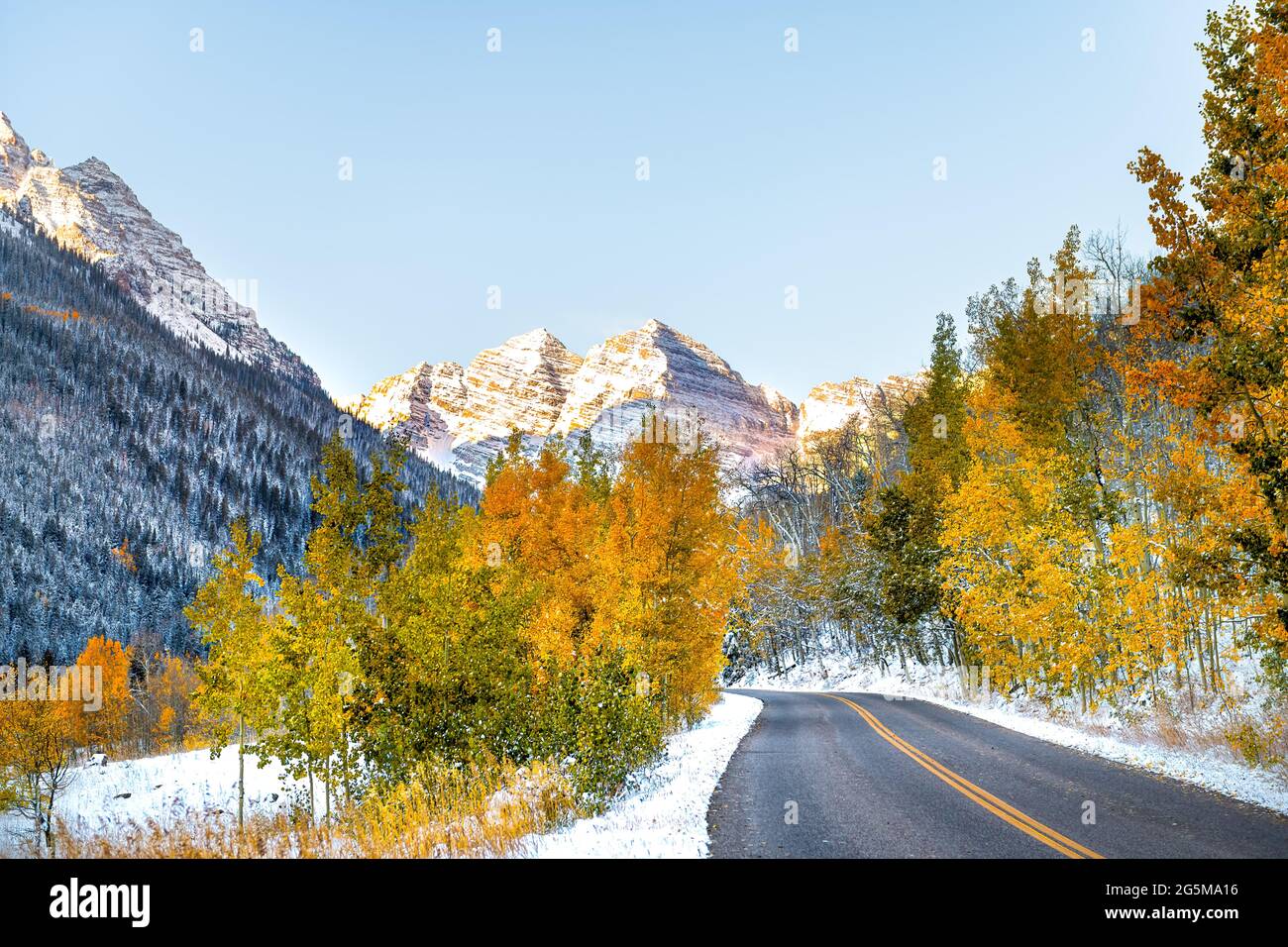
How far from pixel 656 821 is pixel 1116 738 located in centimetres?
1243

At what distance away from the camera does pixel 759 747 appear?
17422mm

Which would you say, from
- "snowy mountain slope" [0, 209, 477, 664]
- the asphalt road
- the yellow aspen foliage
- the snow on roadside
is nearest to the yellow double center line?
the asphalt road

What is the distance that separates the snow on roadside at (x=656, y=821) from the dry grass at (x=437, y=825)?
63 cm

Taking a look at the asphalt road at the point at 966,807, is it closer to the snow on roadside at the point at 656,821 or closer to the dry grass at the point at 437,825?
the snow on roadside at the point at 656,821

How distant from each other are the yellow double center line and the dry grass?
5.86 m

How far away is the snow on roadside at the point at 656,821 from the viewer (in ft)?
25.1

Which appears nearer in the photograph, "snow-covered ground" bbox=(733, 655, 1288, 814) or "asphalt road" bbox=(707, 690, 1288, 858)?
"asphalt road" bbox=(707, 690, 1288, 858)

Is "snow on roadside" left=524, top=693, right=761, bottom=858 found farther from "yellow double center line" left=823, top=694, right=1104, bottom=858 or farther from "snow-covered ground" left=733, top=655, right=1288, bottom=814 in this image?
"snow-covered ground" left=733, top=655, right=1288, bottom=814

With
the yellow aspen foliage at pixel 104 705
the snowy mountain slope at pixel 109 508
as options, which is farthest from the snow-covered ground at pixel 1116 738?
the snowy mountain slope at pixel 109 508

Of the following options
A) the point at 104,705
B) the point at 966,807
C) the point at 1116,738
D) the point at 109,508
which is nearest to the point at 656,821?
the point at 966,807

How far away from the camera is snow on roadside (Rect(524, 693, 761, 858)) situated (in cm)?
766
